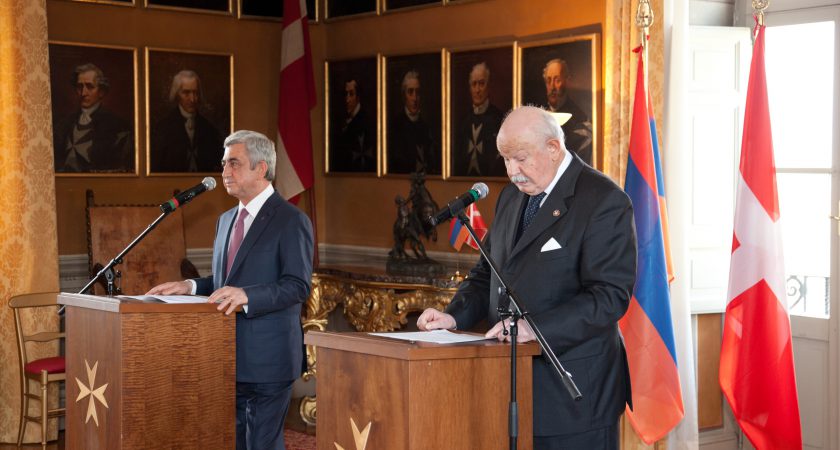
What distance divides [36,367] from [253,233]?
376cm

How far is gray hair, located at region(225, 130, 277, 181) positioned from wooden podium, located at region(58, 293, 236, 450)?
855mm

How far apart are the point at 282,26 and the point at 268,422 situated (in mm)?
5873

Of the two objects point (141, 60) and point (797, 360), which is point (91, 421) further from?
point (141, 60)

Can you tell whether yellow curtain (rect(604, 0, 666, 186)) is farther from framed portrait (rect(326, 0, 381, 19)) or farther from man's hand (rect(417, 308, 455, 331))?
framed portrait (rect(326, 0, 381, 19))

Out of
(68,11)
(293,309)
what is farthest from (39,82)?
(293,309)

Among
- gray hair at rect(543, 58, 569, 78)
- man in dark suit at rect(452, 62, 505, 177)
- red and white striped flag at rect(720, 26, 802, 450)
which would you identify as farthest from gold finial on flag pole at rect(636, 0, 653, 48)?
man in dark suit at rect(452, 62, 505, 177)

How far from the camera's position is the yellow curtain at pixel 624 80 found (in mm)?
7039

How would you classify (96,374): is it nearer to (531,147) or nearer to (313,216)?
(531,147)

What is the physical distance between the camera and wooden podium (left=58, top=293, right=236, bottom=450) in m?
4.61

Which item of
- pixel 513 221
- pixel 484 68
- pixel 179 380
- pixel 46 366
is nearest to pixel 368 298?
pixel 484 68

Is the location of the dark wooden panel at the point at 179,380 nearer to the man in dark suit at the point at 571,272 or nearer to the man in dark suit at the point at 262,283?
the man in dark suit at the point at 262,283

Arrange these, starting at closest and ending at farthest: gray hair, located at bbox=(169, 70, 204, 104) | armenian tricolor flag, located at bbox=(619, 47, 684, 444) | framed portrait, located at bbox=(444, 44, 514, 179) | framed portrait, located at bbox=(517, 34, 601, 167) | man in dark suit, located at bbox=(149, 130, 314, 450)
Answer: man in dark suit, located at bbox=(149, 130, 314, 450)
armenian tricolor flag, located at bbox=(619, 47, 684, 444)
framed portrait, located at bbox=(517, 34, 601, 167)
framed portrait, located at bbox=(444, 44, 514, 179)
gray hair, located at bbox=(169, 70, 204, 104)

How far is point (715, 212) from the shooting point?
7.49 m

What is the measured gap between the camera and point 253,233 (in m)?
5.36
